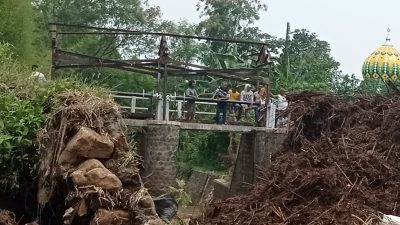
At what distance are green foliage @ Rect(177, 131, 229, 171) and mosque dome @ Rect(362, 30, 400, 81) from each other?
230 inches

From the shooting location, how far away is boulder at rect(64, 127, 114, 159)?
756cm

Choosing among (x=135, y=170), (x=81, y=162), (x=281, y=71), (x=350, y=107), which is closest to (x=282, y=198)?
(x=135, y=170)

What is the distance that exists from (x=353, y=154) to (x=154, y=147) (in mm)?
9345

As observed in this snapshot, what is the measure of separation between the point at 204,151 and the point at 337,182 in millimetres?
19768

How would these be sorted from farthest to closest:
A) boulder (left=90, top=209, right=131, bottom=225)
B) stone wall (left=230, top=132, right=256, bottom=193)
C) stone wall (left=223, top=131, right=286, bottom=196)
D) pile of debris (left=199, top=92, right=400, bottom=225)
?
1. stone wall (left=230, top=132, right=256, bottom=193)
2. stone wall (left=223, top=131, right=286, bottom=196)
3. boulder (left=90, top=209, right=131, bottom=225)
4. pile of debris (left=199, top=92, right=400, bottom=225)

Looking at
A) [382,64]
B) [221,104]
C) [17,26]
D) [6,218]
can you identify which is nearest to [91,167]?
[6,218]

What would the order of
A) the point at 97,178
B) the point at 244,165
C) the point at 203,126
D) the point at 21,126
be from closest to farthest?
the point at 97,178
the point at 21,126
the point at 203,126
the point at 244,165

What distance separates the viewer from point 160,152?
55.1ft

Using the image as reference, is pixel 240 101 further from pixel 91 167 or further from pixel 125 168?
pixel 91 167

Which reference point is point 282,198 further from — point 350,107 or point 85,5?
point 85,5

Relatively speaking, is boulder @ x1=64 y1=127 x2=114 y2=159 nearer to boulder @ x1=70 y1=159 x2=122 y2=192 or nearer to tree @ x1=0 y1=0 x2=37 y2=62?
boulder @ x1=70 y1=159 x2=122 y2=192

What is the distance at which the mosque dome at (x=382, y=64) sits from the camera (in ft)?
79.6

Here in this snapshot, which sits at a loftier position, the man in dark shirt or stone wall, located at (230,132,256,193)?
the man in dark shirt

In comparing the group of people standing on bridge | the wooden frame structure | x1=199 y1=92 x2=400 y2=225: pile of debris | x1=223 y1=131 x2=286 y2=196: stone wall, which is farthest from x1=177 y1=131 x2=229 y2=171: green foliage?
x1=199 y1=92 x2=400 y2=225: pile of debris
